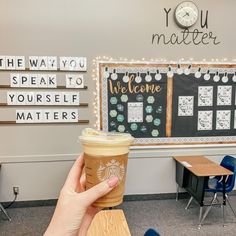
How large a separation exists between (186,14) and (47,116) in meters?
2.33

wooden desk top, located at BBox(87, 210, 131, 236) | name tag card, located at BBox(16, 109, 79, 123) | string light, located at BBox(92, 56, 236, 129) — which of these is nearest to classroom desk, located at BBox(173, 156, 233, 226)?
string light, located at BBox(92, 56, 236, 129)

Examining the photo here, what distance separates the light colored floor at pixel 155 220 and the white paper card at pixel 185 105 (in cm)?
126

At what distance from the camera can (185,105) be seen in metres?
3.87

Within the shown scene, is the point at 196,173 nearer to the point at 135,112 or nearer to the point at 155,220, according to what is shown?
the point at 155,220

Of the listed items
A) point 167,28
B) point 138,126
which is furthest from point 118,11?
point 138,126

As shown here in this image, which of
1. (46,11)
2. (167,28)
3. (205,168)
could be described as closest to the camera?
(205,168)

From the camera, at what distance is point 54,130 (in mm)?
3650

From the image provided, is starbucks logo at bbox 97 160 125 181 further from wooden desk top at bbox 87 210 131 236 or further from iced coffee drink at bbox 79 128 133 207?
wooden desk top at bbox 87 210 131 236

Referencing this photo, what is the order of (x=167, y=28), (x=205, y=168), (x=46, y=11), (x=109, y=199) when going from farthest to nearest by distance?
(x=167, y=28)
(x=46, y=11)
(x=205, y=168)
(x=109, y=199)

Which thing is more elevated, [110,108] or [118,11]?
[118,11]

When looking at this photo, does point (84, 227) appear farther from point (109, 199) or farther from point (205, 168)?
point (205, 168)

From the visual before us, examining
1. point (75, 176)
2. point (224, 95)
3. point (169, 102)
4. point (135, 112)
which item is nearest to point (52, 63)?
point (135, 112)

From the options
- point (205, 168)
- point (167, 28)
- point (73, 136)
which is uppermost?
point (167, 28)

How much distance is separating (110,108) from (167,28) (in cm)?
135
